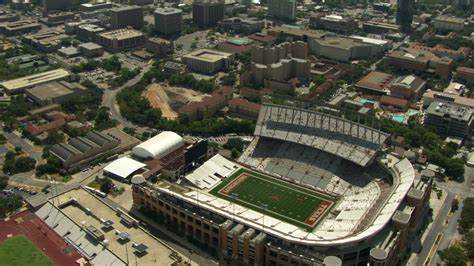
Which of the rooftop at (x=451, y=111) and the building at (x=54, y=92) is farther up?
the rooftop at (x=451, y=111)

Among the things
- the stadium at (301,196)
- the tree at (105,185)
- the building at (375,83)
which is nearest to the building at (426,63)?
the building at (375,83)

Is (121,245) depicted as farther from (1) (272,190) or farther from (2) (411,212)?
(2) (411,212)

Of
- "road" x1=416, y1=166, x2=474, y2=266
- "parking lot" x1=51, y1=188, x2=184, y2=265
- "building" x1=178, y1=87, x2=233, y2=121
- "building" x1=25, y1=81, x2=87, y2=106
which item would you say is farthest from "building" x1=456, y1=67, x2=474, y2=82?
"parking lot" x1=51, y1=188, x2=184, y2=265

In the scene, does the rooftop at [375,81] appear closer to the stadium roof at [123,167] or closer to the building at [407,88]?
the building at [407,88]

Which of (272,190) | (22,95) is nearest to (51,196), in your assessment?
(272,190)

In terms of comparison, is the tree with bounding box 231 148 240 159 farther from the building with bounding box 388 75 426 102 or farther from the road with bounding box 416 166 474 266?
the building with bounding box 388 75 426 102

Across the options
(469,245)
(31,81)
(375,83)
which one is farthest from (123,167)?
(375,83)

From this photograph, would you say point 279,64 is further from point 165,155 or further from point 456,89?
point 165,155
